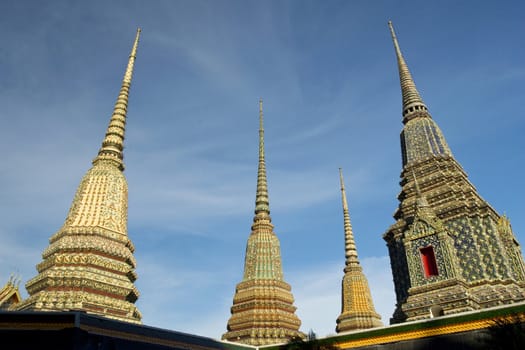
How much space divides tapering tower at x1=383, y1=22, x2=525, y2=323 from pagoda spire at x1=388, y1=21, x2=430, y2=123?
2933 mm

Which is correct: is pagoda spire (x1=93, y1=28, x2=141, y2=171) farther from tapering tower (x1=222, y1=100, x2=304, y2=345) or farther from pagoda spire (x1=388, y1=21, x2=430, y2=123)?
pagoda spire (x1=388, y1=21, x2=430, y2=123)

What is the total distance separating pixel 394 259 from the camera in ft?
69.3

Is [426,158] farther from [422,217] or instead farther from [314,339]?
[314,339]

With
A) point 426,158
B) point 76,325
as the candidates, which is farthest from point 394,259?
point 76,325

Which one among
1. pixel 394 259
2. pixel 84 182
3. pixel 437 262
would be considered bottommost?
pixel 437 262

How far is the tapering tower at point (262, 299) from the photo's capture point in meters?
21.0

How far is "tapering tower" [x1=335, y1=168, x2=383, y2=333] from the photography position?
26594 mm

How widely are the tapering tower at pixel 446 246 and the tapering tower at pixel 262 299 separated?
19.7 feet

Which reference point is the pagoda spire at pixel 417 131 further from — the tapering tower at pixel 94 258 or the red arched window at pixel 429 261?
the tapering tower at pixel 94 258

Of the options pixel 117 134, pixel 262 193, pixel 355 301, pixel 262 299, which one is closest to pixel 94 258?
pixel 117 134

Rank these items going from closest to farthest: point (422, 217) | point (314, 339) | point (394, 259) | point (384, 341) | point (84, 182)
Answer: point (384, 341)
point (314, 339)
point (422, 217)
point (84, 182)
point (394, 259)

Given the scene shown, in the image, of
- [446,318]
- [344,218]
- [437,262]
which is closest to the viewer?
[446,318]

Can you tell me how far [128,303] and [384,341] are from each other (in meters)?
10.4

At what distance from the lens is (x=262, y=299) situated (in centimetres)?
2227
